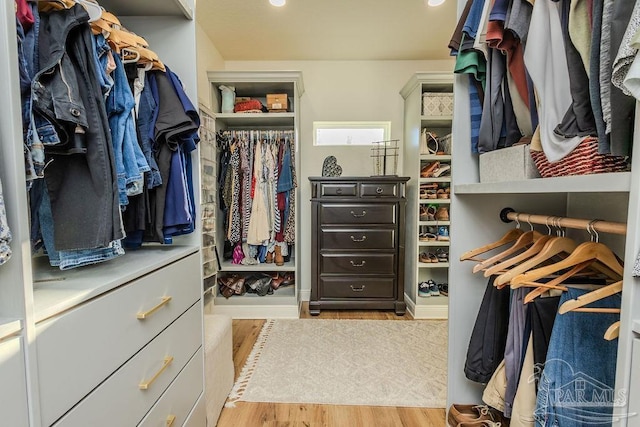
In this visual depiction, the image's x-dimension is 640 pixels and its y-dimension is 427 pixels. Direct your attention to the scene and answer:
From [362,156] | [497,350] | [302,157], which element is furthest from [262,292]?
[497,350]

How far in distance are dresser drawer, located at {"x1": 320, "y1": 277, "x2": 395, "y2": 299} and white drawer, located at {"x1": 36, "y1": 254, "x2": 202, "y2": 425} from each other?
1839 millimetres

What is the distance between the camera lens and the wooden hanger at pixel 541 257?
0.99 m

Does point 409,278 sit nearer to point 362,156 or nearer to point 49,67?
point 362,156

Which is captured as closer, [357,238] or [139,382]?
[139,382]

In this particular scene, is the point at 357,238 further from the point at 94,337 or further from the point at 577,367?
the point at 94,337

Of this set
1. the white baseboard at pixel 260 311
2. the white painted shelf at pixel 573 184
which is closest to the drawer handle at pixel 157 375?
the white painted shelf at pixel 573 184

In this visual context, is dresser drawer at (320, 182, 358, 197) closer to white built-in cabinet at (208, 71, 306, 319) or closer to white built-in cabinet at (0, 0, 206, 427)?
white built-in cabinet at (208, 71, 306, 319)

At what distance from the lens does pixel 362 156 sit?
3.21 meters

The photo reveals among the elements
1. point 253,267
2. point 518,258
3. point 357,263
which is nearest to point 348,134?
point 357,263

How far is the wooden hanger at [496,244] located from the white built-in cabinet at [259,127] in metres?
1.71

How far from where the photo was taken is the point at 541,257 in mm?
1020

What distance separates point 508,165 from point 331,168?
6.49 feet

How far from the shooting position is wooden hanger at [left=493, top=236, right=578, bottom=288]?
0.99 metres

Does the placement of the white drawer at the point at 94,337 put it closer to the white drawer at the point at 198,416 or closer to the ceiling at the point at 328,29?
the white drawer at the point at 198,416
